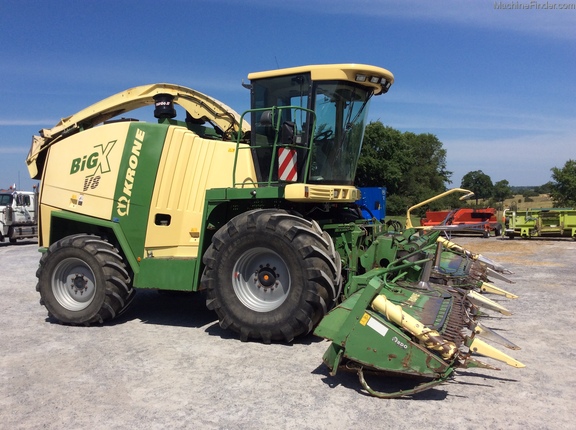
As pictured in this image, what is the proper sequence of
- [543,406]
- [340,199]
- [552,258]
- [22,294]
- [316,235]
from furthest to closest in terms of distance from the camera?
1. [552,258]
2. [22,294]
3. [340,199]
4. [316,235]
5. [543,406]

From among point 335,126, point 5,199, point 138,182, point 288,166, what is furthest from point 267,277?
point 5,199

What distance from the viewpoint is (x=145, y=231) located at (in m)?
6.46

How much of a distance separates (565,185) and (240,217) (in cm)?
4256

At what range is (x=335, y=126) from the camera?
6051 mm

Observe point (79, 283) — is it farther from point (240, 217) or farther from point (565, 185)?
point (565, 185)

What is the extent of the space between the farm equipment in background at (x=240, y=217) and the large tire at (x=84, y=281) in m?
0.02

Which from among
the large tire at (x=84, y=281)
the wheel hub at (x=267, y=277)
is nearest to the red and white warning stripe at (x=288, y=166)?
the wheel hub at (x=267, y=277)

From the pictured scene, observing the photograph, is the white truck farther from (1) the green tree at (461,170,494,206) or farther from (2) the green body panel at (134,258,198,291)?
(1) the green tree at (461,170,494,206)

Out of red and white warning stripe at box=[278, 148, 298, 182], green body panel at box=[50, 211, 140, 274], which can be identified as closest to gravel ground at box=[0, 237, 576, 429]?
green body panel at box=[50, 211, 140, 274]

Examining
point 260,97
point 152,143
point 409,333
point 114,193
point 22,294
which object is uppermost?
point 260,97

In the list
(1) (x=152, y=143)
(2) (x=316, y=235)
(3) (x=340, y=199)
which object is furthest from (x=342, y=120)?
(1) (x=152, y=143)

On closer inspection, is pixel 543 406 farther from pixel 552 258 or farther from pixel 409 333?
pixel 552 258

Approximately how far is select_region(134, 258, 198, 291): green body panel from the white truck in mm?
15525

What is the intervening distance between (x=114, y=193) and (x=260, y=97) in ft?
7.76
